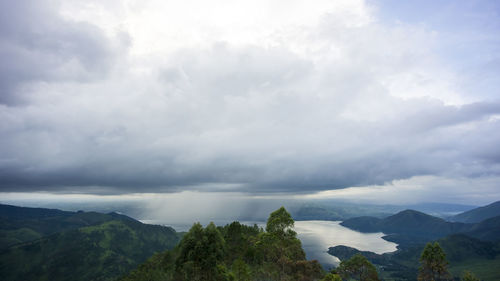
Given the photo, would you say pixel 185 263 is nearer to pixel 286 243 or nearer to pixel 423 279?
pixel 286 243

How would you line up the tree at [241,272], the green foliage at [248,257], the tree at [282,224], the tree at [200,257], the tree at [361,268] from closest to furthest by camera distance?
the tree at [200,257], the green foliage at [248,257], the tree at [241,272], the tree at [282,224], the tree at [361,268]

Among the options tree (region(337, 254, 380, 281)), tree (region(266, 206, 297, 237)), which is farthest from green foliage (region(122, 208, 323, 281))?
tree (region(337, 254, 380, 281))

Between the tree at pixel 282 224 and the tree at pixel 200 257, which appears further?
the tree at pixel 282 224

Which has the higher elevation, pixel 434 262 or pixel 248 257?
pixel 434 262

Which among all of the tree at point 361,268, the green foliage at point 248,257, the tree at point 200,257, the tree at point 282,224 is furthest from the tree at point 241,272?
the tree at point 361,268

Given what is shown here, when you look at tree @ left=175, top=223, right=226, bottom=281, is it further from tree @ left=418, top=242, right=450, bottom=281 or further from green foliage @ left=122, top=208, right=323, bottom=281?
tree @ left=418, top=242, right=450, bottom=281

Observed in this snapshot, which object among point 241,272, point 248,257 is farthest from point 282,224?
point 248,257

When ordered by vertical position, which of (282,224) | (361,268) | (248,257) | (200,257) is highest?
(282,224)

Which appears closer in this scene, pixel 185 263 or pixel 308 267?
pixel 185 263

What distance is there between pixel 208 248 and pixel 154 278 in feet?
265

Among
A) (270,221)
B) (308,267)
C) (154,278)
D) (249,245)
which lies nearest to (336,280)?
(308,267)

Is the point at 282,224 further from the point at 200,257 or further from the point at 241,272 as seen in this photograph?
the point at 200,257

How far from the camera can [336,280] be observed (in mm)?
56000

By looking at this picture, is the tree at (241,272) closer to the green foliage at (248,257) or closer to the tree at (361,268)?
the green foliage at (248,257)
